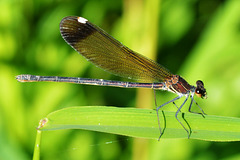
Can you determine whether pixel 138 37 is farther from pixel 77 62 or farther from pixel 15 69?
pixel 15 69

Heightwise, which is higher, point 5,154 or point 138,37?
point 138,37

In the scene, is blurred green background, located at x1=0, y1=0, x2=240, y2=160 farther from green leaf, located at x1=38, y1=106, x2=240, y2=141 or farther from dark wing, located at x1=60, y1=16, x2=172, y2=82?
green leaf, located at x1=38, y1=106, x2=240, y2=141

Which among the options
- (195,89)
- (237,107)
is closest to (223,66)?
(237,107)

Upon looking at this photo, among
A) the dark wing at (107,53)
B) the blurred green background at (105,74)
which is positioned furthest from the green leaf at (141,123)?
the dark wing at (107,53)

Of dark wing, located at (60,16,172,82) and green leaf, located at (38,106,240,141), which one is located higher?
dark wing, located at (60,16,172,82)

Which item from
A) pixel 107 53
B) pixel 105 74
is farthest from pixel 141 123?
pixel 105 74

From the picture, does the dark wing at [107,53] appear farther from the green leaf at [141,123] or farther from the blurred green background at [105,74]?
the green leaf at [141,123]

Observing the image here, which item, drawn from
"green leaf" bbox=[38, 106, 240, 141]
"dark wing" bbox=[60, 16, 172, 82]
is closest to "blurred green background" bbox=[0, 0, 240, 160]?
"dark wing" bbox=[60, 16, 172, 82]
